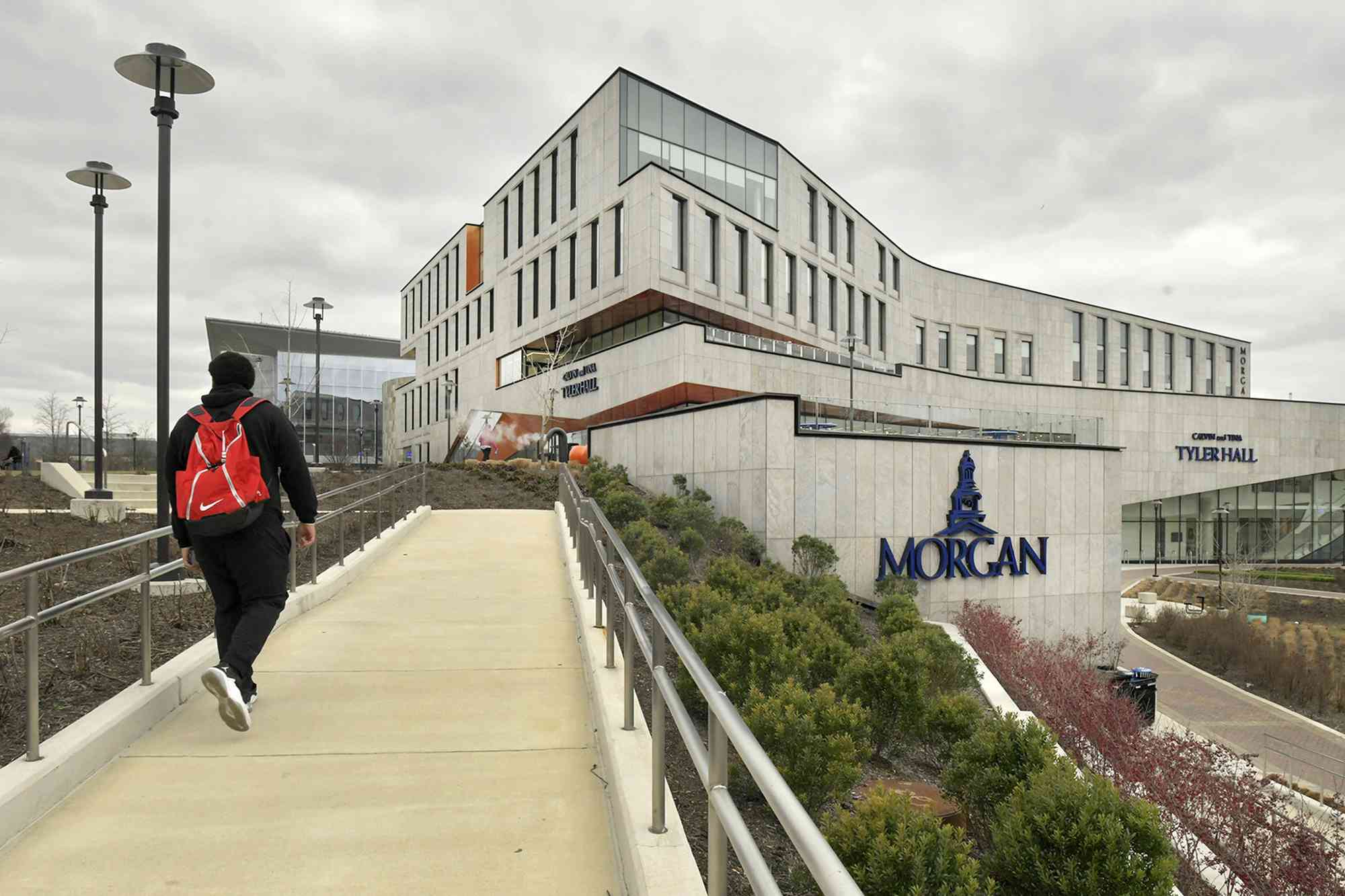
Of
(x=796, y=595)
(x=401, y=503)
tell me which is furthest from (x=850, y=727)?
(x=401, y=503)

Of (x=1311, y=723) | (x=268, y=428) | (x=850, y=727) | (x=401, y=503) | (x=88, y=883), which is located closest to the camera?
(x=88, y=883)

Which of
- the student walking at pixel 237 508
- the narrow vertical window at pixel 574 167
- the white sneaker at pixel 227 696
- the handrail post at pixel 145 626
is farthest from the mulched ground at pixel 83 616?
the narrow vertical window at pixel 574 167

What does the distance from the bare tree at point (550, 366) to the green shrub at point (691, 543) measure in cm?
2087

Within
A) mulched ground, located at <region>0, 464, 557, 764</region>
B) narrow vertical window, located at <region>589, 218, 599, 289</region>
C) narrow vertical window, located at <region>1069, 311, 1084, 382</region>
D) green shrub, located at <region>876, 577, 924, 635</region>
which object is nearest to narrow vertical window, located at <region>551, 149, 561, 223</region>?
narrow vertical window, located at <region>589, 218, 599, 289</region>

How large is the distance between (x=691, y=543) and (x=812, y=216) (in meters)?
31.6

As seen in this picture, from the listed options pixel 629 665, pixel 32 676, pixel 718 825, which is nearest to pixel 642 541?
pixel 629 665

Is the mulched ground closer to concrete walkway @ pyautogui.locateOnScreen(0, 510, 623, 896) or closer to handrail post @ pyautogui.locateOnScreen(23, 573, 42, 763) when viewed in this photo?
handrail post @ pyautogui.locateOnScreen(23, 573, 42, 763)

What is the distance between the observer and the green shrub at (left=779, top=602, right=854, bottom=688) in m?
8.01

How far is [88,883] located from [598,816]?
1.96m

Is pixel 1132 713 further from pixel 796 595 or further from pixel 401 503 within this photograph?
pixel 401 503

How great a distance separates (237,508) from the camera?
426cm

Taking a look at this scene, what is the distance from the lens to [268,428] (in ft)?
15.0

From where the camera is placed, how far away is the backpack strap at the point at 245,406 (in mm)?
→ 4438

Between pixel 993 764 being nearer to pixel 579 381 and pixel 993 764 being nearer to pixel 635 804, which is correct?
pixel 635 804
